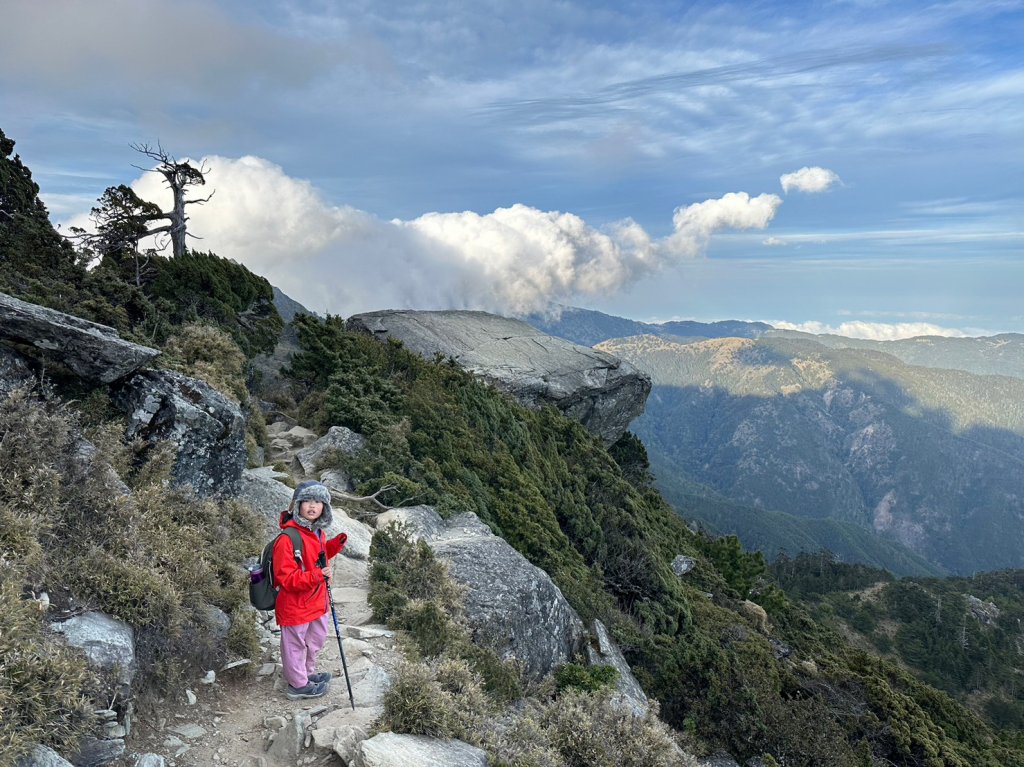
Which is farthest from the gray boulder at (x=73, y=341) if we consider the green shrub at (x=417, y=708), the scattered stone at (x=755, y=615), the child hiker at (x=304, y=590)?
the scattered stone at (x=755, y=615)

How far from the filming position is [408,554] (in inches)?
426

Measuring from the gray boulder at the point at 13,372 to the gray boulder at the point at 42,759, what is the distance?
245 inches

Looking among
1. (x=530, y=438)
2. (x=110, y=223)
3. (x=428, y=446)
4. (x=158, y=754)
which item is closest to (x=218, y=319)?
(x=110, y=223)

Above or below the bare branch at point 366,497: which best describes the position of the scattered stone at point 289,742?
below

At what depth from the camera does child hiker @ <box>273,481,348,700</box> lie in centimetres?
640

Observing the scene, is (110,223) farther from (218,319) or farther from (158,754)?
(158,754)

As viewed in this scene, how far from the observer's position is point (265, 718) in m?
6.18

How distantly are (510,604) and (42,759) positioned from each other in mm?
7855

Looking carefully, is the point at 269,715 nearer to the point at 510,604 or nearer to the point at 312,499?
the point at 312,499

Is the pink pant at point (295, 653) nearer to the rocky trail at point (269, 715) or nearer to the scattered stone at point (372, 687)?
the rocky trail at point (269, 715)

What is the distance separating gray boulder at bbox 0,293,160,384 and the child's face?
608 centimetres

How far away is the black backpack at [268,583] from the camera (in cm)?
635

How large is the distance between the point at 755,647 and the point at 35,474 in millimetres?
21404

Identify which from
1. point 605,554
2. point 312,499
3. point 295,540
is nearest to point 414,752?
point 295,540
